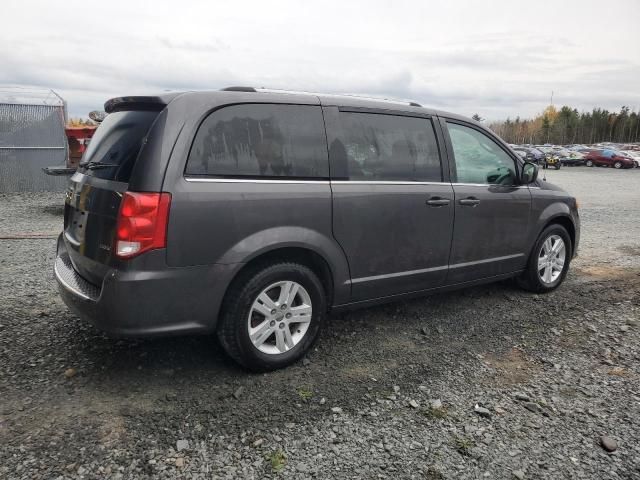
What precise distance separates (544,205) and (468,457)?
10.4 feet

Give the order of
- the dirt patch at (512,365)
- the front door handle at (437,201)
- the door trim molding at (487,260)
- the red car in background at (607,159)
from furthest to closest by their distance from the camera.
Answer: the red car in background at (607,159) < the door trim molding at (487,260) < the front door handle at (437,201) < the dirt patch at (512,365)

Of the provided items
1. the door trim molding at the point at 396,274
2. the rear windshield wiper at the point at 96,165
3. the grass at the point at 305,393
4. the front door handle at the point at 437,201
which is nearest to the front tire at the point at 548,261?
the door trim molding at the point at 396,274

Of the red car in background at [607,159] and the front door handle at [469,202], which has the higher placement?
the red car in background at [607,159]

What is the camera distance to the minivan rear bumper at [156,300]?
2.88 m

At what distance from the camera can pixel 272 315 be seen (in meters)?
3.35

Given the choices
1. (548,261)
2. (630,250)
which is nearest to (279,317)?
(548,261)

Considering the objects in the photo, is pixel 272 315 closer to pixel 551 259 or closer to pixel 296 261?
pixel 296 261

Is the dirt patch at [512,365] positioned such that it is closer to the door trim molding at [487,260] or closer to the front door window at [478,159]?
the door trim molding at [487,260]

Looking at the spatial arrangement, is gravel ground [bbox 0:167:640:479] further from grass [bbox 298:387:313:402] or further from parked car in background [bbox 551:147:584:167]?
parked car in background [bbox 551:147:584:167]

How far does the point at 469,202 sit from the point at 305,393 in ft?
7.04

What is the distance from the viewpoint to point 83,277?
128 inches

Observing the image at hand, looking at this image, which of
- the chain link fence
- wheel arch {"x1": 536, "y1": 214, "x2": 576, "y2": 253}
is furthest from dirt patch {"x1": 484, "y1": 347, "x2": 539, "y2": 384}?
the chain link fence

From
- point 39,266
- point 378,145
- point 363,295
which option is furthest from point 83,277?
point 39,266

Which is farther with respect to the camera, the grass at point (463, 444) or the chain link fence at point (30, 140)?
the chain link fence at point (30, 140)
